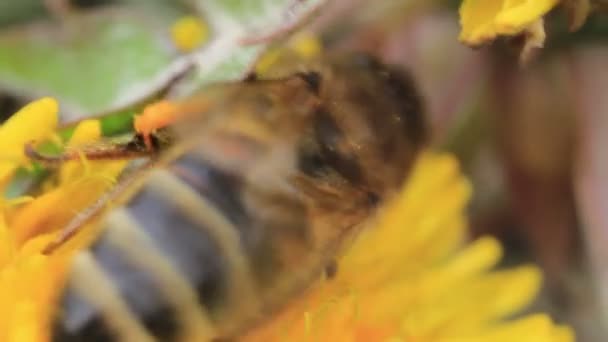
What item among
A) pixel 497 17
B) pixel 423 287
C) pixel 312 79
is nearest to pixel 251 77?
pixel 312 79

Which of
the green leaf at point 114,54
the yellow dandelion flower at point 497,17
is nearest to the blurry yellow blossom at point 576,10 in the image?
the yellow dandelion flower at point 497,17

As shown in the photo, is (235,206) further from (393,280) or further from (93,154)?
(393,280)

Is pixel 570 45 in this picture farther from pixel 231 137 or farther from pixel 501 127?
pixel 231 137

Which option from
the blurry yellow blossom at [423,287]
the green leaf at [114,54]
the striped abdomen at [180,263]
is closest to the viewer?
the striped abdomen at [180,263]

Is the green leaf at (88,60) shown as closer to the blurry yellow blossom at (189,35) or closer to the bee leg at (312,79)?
the blurry yellow blossom at (189,35)

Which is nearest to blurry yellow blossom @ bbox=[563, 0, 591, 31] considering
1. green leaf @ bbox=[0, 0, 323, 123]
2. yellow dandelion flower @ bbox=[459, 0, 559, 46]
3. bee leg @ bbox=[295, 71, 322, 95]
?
yellow dandelion flower @ bbox=[459, 0, 559, 46]

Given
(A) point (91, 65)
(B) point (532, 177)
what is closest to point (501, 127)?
(B) point (532, 177)
